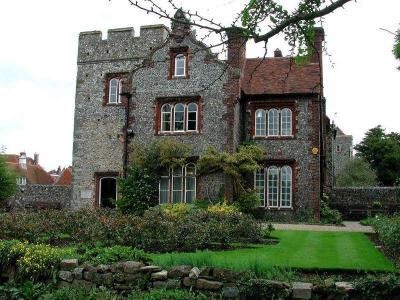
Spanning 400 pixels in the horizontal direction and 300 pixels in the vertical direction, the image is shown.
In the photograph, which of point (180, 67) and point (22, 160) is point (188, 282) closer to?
point (180, 67)

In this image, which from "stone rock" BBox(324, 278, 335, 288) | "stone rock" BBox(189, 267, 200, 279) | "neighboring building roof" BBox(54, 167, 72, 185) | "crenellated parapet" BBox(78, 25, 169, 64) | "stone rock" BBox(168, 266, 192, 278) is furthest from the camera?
"neighboring building roof" BBox(54, 167, 72, 185)

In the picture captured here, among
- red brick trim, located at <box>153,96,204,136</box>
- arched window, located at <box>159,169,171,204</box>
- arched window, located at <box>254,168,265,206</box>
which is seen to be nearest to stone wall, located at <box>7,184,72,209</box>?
arched window, located at <box>159,169,171,204</box>

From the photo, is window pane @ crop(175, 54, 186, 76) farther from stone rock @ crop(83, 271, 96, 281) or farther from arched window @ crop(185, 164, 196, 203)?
stone rock @ crop(83, 271, 96, 281)

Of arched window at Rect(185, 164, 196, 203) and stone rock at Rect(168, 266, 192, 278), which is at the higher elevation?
arched window at Rect(185, 164, 196, 203)

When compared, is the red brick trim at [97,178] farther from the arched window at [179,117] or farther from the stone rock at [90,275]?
the stone rock at [90,275]

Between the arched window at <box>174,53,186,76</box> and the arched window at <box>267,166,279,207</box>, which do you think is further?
the arched window at <box>174,53,186,76</box>

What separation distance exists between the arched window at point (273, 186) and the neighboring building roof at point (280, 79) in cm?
409

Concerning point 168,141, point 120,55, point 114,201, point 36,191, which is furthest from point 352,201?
point 36,191

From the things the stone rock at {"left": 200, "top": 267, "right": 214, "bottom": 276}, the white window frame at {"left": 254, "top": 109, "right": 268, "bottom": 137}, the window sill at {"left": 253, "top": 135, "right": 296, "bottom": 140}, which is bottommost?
the stone rock at {"left": 200, "top": 267, "right": 214, "bottom": 276}

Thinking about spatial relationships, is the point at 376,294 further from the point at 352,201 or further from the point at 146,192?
the point at 352,201

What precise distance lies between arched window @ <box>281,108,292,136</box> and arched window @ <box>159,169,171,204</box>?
628cm

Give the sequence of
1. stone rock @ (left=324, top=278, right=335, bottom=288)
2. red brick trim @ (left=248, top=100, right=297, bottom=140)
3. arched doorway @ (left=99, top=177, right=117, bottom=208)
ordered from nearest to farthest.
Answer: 1. stone rock @ (left=324, top=278, right=335, bottom=288)
2. red brick trim @ (left=248, top=100, right=297, bottom=140)
3. arched doorway @ (left=99, top=177, right=117, bottom=208)

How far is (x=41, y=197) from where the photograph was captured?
32.2 m

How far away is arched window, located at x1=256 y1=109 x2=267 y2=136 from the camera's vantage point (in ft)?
86.7
